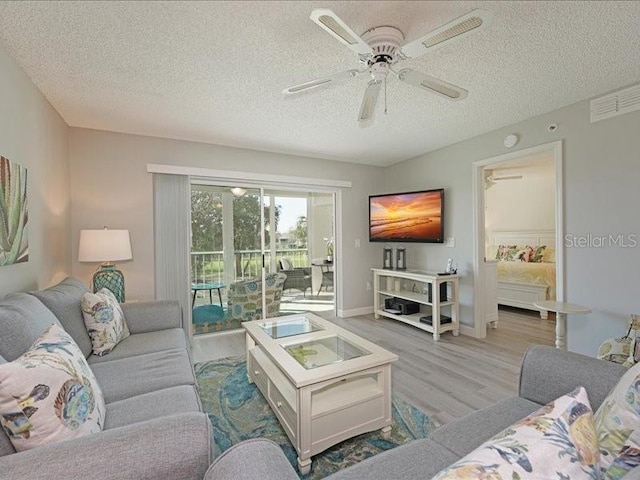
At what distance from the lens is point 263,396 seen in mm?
2293

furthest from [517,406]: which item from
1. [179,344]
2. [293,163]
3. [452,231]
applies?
[293,163]

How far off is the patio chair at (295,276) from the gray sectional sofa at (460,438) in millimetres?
3339

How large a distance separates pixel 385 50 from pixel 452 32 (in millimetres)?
424

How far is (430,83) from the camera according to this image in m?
1.75

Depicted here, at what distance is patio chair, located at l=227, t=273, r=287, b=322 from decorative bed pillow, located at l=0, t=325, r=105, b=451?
2.78 m

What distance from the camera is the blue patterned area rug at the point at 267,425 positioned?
1.69 meters

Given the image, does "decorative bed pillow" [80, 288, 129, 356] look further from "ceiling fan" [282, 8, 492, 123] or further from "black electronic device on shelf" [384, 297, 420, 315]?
"black electronic device on shelf" [384, 297, 420, 315]

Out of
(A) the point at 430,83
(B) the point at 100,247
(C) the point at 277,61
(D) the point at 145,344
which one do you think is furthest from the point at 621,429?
(B) the point at 100,247

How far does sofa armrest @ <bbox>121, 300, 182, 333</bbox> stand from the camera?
2.43m

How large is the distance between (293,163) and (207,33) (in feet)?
8.33

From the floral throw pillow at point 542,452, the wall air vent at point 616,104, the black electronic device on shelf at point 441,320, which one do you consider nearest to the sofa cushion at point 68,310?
the floral throw pillow at point 542,452

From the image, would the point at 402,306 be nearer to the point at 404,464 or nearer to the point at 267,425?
the point at 267,425

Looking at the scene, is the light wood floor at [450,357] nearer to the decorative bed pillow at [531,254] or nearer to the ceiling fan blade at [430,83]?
the decorative bed pillow at [531,254]

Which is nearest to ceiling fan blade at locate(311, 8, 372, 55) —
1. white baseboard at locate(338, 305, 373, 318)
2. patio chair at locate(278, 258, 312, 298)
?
patio chair at locate(278, 258, 312, 298)
